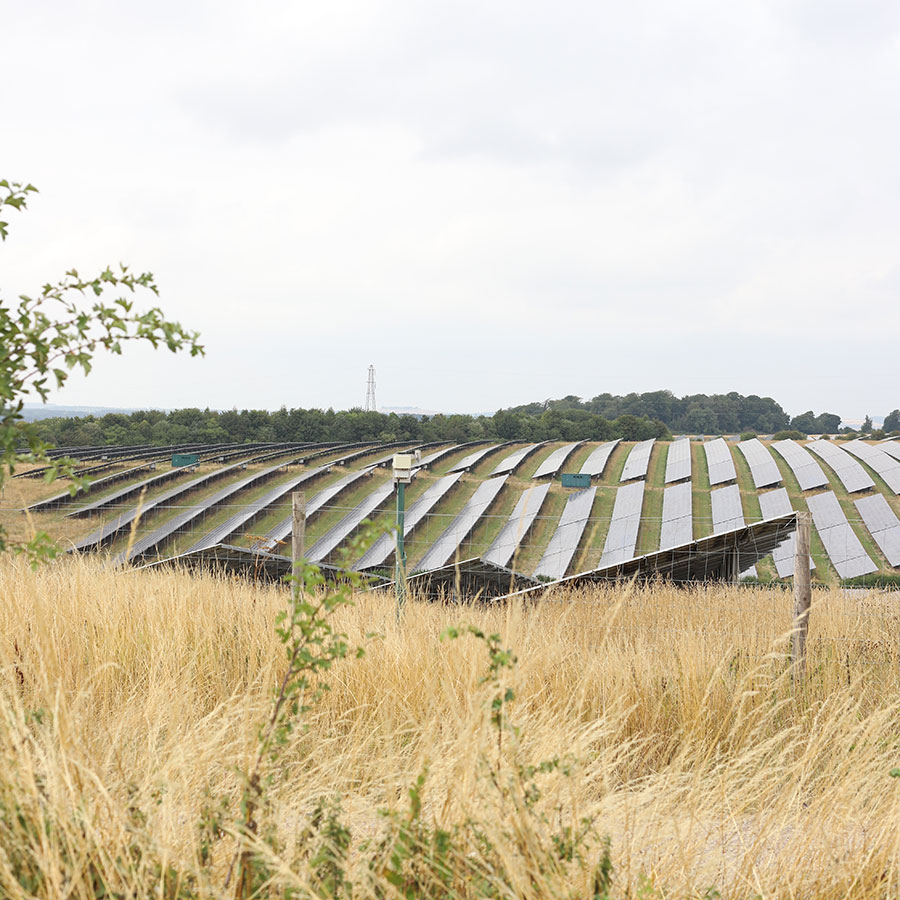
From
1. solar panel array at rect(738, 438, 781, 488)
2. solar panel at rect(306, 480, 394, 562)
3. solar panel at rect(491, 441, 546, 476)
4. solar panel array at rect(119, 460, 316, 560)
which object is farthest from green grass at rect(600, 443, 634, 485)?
solar panel array at rect(119, 460, 316, 560)

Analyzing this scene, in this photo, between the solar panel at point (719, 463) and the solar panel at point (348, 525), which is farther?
the solar panel at point (719, 463)

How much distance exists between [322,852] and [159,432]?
166ft

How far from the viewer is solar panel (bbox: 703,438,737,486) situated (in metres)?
33.9

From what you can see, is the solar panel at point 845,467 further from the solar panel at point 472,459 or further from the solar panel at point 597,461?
the solar panel at point 472,459

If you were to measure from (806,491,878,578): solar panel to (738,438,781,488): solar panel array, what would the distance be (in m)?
3.07

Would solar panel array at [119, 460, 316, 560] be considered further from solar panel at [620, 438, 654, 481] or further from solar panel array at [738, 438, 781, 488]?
solar panel array at [738, 438, 781, 488]

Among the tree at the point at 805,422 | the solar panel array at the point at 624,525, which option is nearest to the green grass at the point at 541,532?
the solar panel array at the point at 624,525

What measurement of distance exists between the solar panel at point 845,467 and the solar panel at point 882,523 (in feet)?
6.57

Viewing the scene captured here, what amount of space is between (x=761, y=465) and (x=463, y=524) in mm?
16610

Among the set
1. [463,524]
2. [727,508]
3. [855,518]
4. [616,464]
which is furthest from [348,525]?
[855,518]

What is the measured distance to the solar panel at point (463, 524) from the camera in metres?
24.7

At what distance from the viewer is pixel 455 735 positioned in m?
2.89

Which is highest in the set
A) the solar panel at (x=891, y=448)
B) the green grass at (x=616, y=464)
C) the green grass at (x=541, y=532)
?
the solar panel at (x=891, y=448)

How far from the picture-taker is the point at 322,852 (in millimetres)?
1911
